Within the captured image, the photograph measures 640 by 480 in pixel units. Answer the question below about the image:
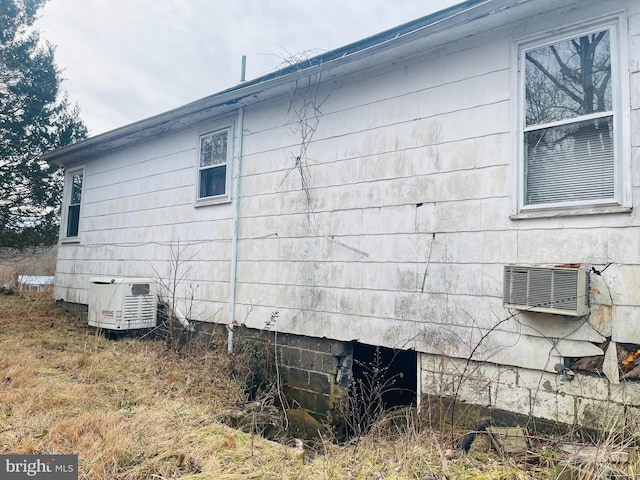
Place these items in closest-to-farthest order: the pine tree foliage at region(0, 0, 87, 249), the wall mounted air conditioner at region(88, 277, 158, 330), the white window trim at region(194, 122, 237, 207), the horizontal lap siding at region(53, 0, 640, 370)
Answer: the horizontal lap siding at region(53, 0, 640, 370), the white window trim at region(194, 122, 237, 207), the wall mounted air conditioner at region(88, 277, 158, 330), the pine tree foliage at region(0, 0, 87, 249)

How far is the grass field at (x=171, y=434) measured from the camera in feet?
10.1

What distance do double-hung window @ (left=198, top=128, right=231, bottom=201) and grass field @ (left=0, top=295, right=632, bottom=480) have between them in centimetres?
240

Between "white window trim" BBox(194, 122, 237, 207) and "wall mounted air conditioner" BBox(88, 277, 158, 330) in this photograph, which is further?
"wall mounted air conditioner" BBox(88, 277, 158, 330)

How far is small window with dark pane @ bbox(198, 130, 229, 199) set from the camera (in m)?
6.72

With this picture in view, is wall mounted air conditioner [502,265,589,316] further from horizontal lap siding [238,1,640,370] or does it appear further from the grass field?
the grass field

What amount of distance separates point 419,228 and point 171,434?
294 cm

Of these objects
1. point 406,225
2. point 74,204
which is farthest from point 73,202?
point 406,225

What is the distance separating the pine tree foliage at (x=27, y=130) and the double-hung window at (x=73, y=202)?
2.60 meters

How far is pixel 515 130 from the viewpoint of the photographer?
12.6 ft

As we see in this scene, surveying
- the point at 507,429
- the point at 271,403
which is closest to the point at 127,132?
the point at 271,403

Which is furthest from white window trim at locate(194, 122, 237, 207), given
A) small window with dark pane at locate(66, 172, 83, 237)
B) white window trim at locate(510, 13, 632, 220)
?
small window with dark pane at locate(66, 172, 83, 237)

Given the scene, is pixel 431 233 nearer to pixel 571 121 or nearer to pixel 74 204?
pixel 571 121

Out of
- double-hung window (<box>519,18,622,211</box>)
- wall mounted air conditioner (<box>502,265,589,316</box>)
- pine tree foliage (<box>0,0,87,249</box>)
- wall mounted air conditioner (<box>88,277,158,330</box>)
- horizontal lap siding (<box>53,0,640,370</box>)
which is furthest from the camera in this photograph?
pine tree foliage (<box>0,0,87,249</box>)

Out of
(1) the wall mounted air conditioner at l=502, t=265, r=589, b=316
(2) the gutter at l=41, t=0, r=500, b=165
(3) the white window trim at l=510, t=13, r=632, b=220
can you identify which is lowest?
(1) the wall mounted air conditioner at l=502, t=265, r=589, b=316
